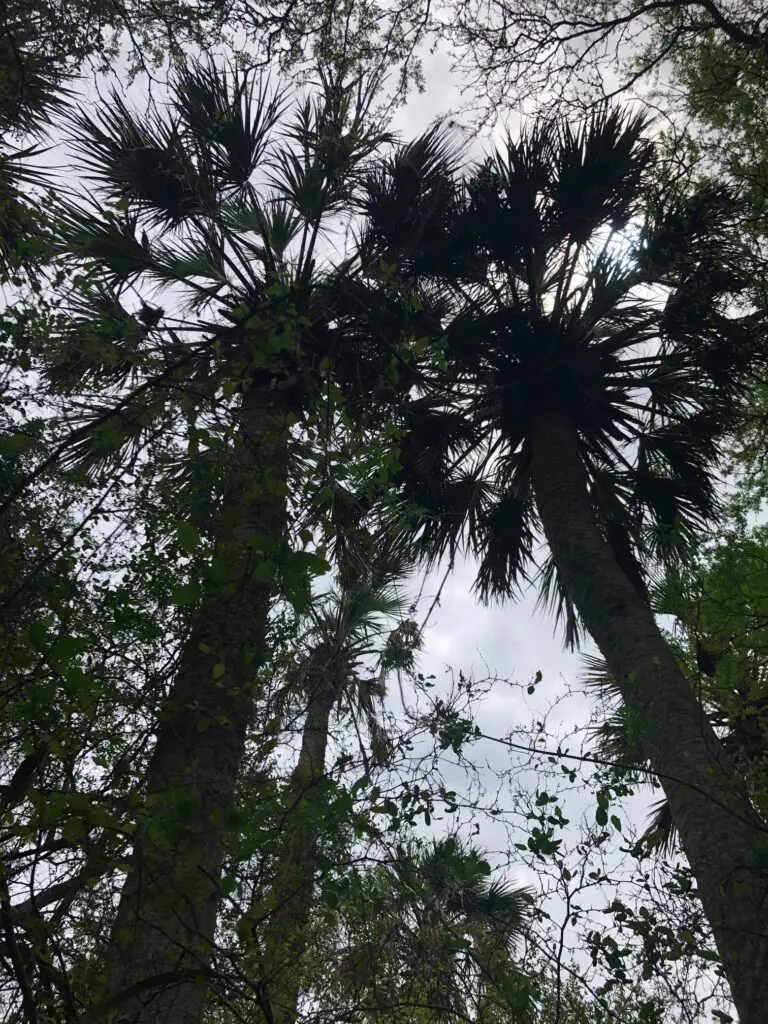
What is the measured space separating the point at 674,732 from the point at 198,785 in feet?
8.26

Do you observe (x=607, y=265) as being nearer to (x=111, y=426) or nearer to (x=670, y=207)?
(x=670, y=207)

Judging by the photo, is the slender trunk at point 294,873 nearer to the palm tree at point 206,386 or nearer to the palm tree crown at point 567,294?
the palm tree at point 206,386

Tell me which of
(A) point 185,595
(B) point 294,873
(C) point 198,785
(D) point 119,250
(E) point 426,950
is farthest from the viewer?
(D) point 119,250

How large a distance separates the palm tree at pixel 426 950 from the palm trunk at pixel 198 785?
1.85ft

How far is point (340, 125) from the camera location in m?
5.31

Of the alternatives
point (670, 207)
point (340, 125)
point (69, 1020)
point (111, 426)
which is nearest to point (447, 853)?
point (69, 1020)

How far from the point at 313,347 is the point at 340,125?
1.63 meters

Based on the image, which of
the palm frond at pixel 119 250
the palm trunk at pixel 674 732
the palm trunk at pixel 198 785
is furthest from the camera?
the palm frond at pixel 119 250

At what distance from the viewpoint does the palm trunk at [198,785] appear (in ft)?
5.89

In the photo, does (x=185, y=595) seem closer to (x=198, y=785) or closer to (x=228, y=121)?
(x=198, y=785)

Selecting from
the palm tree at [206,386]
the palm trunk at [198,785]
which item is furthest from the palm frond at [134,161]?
the palm trunk at [198,785]

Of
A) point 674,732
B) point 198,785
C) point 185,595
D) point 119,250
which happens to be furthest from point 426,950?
point 119,250

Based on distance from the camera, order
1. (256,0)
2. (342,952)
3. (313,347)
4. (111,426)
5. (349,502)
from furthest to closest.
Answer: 1. (313,347)
2. (256,0)
3. (349,502)
4. (342,952)
5. (111,426)

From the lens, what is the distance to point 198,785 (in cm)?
302
